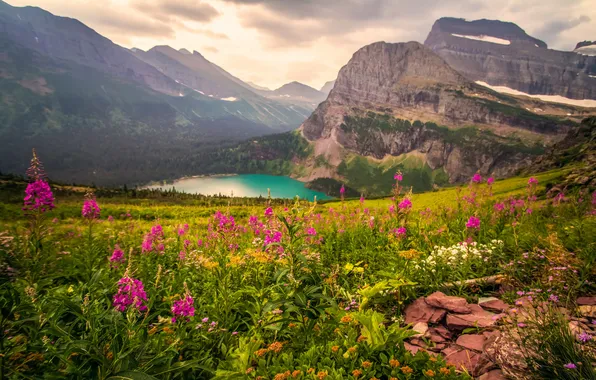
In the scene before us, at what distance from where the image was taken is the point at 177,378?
127 inches

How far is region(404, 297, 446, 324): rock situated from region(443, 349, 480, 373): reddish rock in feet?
2.82

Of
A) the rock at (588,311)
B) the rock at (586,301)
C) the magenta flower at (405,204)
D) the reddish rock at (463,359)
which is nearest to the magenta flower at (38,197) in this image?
the magenta flower at (405,204)

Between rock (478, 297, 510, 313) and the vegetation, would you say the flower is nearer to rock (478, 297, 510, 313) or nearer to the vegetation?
the vegetation

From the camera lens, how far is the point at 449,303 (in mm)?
5633

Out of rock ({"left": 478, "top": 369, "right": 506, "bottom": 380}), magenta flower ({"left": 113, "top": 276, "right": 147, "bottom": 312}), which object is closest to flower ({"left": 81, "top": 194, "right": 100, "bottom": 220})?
magenta flower ({"left": 113, "top": 276, "right": 147, "bottom": 312})

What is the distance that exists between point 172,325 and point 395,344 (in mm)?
3206

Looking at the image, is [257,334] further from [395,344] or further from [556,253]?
[556,253]

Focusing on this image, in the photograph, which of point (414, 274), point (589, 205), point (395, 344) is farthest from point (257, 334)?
point (589, 205)

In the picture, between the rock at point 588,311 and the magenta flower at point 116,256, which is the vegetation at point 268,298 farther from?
the rock at point 588,311

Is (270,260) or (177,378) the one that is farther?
(270,260)

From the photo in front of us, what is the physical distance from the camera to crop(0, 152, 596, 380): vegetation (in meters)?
2.96

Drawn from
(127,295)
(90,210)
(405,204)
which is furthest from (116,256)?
(405,204)

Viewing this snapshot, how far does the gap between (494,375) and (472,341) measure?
1010mm

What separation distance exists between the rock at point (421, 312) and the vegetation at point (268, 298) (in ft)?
0.66
